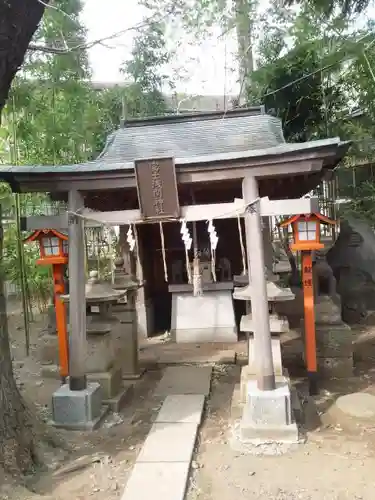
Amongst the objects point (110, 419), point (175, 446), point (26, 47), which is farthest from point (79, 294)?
point (26, 47)

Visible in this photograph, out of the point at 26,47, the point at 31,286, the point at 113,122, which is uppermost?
the point at 113,122

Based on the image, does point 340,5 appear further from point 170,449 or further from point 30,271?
point 30,271

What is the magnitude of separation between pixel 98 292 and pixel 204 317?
411 centimetres

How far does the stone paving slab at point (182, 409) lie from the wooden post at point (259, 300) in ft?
3.31

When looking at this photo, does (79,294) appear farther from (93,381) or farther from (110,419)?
(110,419)

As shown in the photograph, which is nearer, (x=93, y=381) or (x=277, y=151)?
(x=277, y=151)

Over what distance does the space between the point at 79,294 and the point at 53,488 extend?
86.7 inches

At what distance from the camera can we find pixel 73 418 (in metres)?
5.68

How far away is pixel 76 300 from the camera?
584 cm

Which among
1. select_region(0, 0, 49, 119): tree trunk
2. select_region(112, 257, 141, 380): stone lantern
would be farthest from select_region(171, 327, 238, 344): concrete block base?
select_region(0, 0, 49, 119): tree trunk

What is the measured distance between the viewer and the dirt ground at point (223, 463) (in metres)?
4.21

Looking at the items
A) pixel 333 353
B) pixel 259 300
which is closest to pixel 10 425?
pixel 259 300

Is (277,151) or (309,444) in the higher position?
Answer: (277,151)

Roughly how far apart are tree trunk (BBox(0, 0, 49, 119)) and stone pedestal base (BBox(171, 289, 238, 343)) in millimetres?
6558
